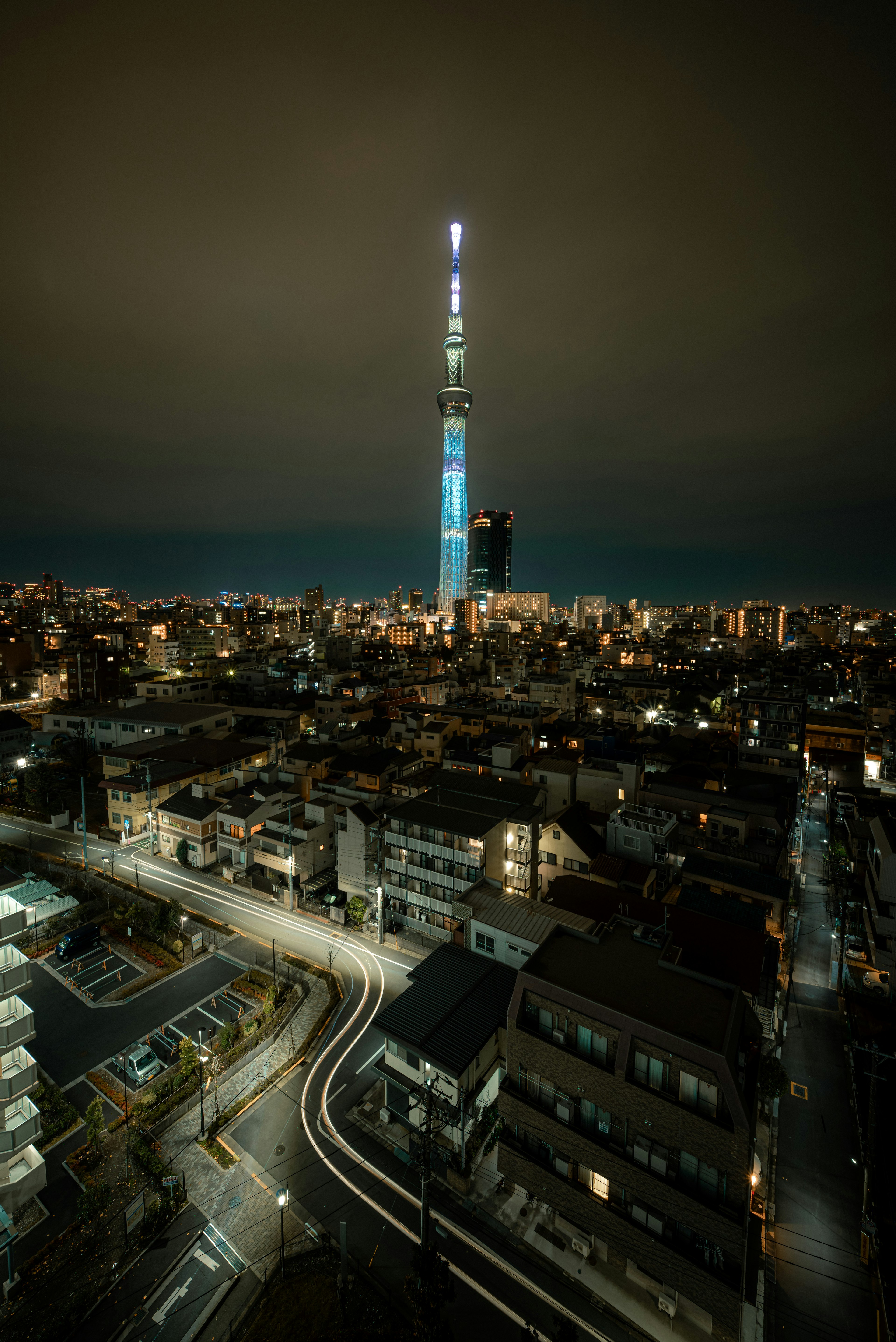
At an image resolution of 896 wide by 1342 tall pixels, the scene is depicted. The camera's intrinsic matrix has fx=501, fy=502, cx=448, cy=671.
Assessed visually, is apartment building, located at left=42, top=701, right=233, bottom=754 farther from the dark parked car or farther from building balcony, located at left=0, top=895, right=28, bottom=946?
building balcony, located at left=0, top=895, right=28, bottom=946

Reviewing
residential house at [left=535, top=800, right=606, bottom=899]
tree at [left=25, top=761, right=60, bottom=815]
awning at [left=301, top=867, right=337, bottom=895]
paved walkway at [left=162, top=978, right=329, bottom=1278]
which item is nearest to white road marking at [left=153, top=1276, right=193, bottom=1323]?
paved walkway at [left=162, top=978, right=329, bottom=1278]

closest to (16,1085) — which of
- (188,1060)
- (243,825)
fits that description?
(188,1060)

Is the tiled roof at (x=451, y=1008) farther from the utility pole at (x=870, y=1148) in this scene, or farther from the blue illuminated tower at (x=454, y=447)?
the blue illuminated tower at (x=454, y=447)

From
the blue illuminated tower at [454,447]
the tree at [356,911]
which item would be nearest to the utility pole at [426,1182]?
the tree at [356,911]

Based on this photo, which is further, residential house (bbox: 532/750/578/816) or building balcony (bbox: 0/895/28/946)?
residential house (bbox: 532/750/578/816)

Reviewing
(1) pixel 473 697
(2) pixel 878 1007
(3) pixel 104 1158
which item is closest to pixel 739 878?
(2) pixel 878 1007

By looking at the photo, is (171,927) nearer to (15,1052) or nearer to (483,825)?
(15,1052)
